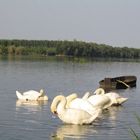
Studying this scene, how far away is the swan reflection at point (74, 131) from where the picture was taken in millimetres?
16413

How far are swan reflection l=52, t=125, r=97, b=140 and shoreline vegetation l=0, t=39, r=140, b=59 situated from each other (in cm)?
13883

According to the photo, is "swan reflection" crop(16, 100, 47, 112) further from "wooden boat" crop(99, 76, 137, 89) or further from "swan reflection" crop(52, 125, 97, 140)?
"wooden boat" crop(99, 76, 137, 89)

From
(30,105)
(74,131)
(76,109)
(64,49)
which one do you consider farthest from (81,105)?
(64,49)

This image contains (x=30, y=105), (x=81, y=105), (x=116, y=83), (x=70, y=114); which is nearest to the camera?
(x=70, y=114)

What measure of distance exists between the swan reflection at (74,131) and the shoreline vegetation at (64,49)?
5466 inches

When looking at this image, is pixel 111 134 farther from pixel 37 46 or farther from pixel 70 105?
pixel 37 46

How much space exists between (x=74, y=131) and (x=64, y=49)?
148725 mm

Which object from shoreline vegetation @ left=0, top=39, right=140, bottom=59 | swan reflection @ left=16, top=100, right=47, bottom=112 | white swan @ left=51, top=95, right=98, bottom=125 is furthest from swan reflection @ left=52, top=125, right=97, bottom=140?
shoreline vegetation @ left=0, top=39, right=140, bottom=59

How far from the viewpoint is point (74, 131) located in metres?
17.2

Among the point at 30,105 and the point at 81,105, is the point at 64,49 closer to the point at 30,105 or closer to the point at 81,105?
the point at 30,105

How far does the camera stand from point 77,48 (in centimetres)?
16038

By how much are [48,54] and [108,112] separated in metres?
152

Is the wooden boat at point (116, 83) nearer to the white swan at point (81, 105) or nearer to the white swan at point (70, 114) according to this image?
the white swan at point (81, 105)

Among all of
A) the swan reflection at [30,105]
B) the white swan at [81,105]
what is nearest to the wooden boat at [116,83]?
the swan reflection at [30,105]
